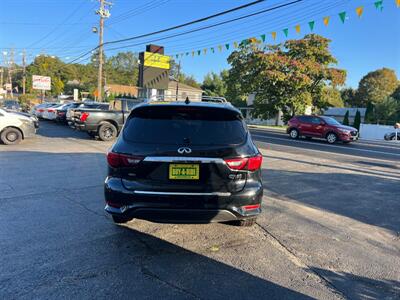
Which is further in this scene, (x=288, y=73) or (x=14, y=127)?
(x=288, y=73)

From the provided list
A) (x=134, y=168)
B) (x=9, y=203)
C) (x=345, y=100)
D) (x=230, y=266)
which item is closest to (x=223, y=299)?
(x=230, y=266)

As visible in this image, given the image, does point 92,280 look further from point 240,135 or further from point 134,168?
point 240,135

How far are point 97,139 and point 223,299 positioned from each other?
14.0 meters

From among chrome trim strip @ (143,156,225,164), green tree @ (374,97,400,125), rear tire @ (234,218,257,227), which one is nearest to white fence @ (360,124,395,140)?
green tree @ (374,97,400,125)

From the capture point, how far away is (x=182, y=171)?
12.5 ft

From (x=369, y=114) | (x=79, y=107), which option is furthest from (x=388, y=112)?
(x=79, y=107)

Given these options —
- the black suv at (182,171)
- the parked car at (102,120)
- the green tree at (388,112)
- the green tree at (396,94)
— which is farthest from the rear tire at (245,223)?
the green tree at (396,94)

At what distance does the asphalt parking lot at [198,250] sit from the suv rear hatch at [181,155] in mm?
830

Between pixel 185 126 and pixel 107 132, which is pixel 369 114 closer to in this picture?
pixel 107 132

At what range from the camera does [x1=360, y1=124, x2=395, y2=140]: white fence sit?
1374 inches

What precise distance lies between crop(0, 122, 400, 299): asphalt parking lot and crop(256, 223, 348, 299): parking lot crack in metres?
0.01

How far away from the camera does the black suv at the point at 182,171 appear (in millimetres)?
3811

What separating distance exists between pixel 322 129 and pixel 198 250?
1915 cm

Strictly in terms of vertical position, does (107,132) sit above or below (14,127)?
below
